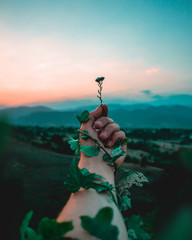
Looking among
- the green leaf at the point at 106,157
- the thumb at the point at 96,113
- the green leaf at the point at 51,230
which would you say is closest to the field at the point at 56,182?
the green leaf at the point at 51,230

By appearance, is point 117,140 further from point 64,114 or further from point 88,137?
point 64,114

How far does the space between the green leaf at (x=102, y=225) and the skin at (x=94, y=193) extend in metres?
0.09

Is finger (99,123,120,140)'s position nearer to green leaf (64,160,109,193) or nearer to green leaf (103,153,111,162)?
green leaf (103,153,111,162)

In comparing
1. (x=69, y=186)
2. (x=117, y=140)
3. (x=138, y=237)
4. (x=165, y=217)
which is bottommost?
(x=138, y=237)

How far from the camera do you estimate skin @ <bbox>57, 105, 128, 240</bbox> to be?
82 cm

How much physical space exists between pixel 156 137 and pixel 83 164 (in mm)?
19229

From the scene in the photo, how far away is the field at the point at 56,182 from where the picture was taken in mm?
259


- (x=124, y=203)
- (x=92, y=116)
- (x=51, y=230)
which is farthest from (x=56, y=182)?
(x=51, y=230)

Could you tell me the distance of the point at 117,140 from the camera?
160cm

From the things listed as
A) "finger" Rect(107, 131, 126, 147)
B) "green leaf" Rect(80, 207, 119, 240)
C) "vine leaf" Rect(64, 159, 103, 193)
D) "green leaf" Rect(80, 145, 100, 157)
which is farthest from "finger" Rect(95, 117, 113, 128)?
"green leaf" Rect(80, 207, 119, 240)

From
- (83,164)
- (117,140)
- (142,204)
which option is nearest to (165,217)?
(83,164)

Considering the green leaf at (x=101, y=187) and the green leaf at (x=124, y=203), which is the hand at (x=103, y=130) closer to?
the green leaf at (x=124, y=203)

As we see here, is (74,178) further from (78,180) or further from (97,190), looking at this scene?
(97,190)

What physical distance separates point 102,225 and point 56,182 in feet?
21.9
